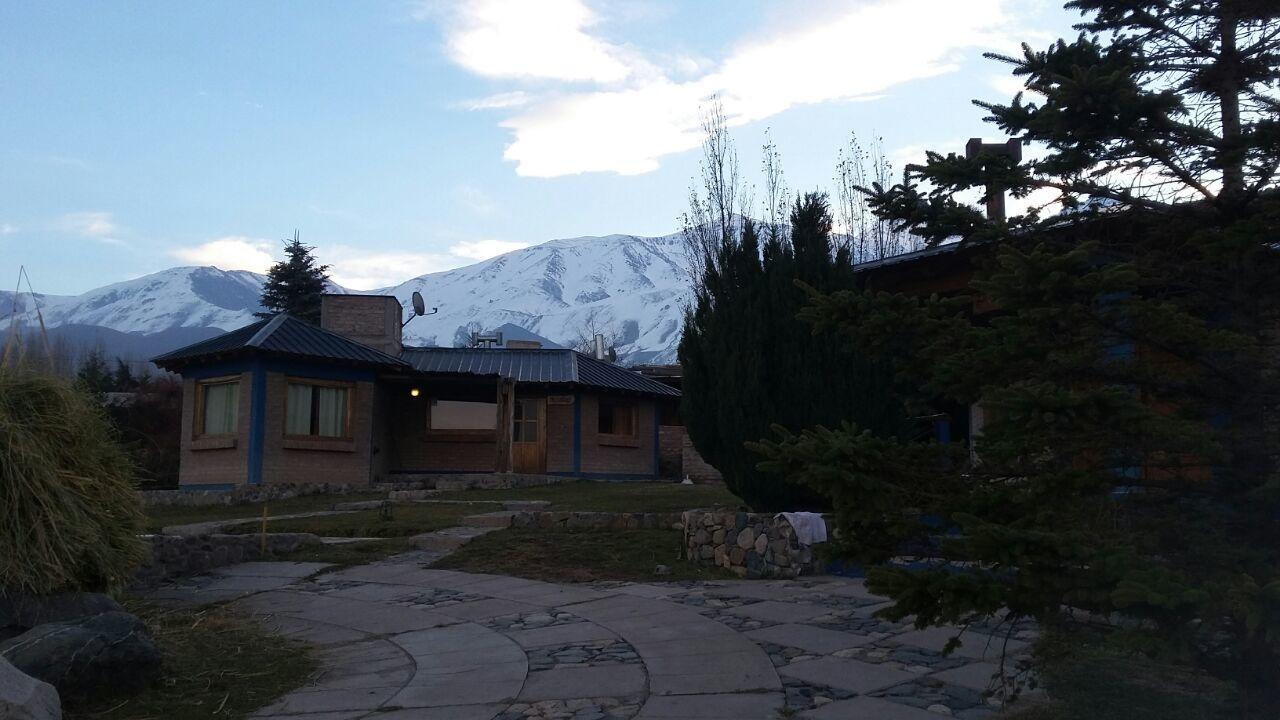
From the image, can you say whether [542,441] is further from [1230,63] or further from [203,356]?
[1230,63]

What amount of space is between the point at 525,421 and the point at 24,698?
21156 millimetres

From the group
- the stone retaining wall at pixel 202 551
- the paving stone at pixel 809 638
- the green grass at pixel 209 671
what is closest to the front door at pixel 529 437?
the stone retaining wall at pixel 202 551

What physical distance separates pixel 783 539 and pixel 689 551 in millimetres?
1242

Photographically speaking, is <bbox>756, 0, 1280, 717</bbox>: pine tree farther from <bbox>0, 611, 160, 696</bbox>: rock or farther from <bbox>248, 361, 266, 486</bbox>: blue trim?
<bbox>248, 361, 266, 486</bbox>: blue trim

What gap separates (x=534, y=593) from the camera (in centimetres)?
920

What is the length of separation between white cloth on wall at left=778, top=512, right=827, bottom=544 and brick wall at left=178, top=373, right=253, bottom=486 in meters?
15.1

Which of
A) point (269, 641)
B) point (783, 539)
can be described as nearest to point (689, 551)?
point (783, 539)

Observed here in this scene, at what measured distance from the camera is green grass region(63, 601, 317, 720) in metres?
5.76

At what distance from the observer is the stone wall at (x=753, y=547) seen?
9.91 m

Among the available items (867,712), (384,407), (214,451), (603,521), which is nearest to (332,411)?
(384,407)

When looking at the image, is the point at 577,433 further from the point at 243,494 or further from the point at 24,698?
the point at 24,698

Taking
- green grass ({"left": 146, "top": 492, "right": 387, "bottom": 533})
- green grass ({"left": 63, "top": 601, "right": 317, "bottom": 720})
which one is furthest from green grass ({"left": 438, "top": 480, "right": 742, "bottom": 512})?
green grass ({"left": 63, "top": 601, "right": 317, "bottom": 720})

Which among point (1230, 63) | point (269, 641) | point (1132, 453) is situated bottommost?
point (269, 641)

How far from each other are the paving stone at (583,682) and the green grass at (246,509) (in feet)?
40.1
